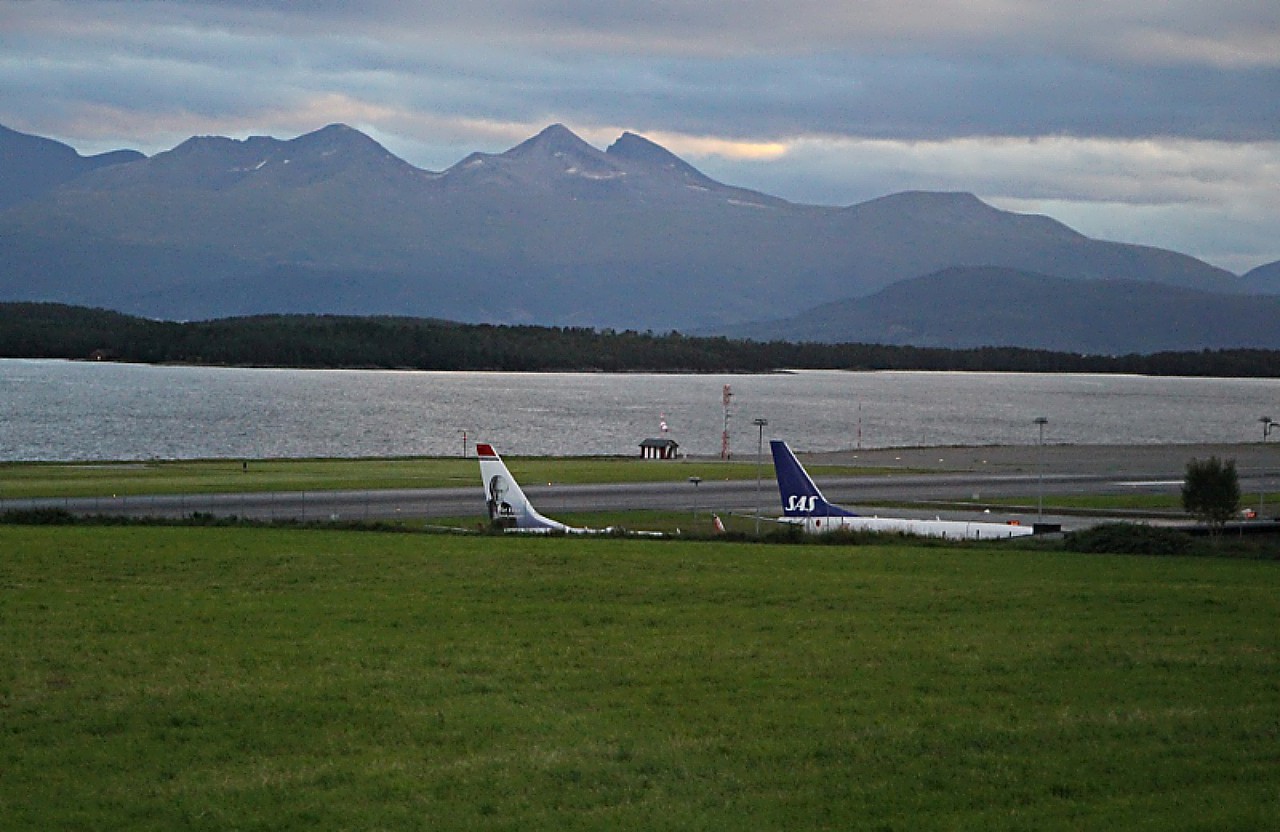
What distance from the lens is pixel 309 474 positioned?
70.1 metres

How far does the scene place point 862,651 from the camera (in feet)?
62.0

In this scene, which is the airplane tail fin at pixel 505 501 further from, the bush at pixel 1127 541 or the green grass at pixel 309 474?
the green grass at pixel 309 474

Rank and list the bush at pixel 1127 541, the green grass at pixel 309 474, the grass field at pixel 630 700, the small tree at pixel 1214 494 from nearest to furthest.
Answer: the grass field at pixel 630 700
the bush at pixel 1127 541
the small tree at pixel 1214 494
the green grass at pixel 309 474

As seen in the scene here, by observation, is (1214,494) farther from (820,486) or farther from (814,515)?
(820,486)

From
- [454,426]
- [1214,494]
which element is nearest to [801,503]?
[1214,494]

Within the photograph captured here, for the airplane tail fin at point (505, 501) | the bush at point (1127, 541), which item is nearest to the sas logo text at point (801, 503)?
the airplane tail fin at point (505, 501)

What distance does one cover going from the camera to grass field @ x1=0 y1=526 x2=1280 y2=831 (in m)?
12.4

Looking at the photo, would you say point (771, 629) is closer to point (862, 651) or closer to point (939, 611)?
point (862, 651)

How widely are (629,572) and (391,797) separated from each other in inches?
587

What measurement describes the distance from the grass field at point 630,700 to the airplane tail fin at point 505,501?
47.1 feet

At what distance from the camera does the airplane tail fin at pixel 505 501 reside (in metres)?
41.6

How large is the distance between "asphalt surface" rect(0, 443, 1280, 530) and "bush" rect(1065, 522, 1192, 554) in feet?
45.5

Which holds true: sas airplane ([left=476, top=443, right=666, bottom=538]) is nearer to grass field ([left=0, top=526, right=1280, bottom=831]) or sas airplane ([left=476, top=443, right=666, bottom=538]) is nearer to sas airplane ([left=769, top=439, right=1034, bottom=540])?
sas airplane ([left=769, top=439, right=1034, bottom=540])

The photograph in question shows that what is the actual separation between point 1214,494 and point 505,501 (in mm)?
22460
